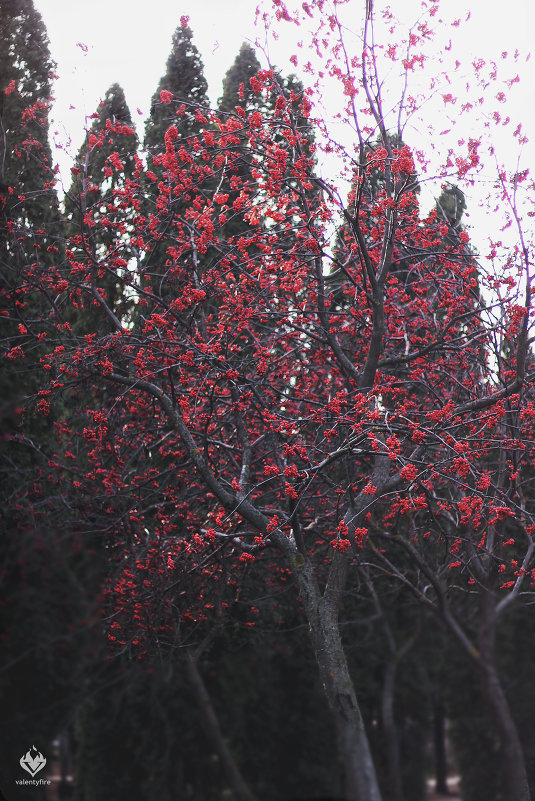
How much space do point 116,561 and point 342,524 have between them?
266cm

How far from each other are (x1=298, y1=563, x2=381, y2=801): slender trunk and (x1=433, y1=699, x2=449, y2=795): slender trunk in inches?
23.8

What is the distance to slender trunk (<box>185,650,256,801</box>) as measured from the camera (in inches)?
210

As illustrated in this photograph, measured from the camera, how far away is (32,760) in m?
5.46

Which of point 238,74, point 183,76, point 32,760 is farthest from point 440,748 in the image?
point 238,74

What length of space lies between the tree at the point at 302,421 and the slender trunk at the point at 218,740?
19.1 inches

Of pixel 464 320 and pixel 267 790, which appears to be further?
pixel 464 320

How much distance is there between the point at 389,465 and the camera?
6.14 metres

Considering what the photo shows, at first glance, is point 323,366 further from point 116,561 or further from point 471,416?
point 116,561

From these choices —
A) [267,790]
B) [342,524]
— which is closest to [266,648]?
[267,790]

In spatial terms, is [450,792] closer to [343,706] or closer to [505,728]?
[505,728]

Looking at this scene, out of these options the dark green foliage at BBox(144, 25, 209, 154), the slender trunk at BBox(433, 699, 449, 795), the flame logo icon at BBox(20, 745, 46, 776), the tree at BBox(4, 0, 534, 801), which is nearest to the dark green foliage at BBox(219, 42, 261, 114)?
the dark green foliage at BBox(144, 25, 209, 154)

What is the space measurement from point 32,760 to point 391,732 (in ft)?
8.82

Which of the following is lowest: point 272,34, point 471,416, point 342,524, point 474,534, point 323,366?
point 474,534

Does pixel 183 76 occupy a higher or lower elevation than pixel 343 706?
higher
